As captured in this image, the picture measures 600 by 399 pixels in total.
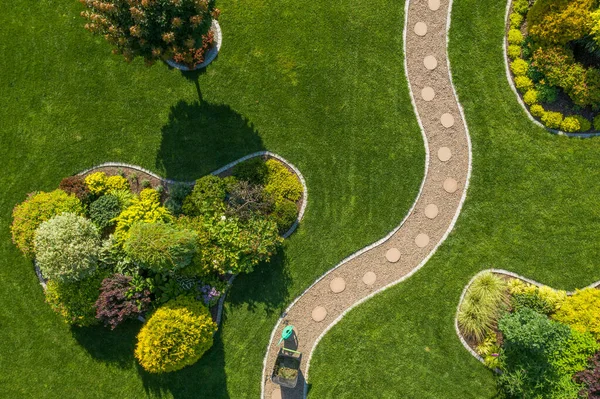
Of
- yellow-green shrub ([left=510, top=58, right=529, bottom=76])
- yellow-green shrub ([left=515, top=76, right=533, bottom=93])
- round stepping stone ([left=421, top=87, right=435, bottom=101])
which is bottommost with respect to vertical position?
yellow-green shrub ([left=515, top=76, right=533, bottom=93])

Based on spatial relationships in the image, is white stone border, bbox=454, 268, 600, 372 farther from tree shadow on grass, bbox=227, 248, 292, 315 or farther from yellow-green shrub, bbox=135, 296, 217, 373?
yellow-green shrub, bbox=135, 296, 217, 373

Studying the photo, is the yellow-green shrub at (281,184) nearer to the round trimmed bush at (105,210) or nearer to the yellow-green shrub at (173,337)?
the yellow-green shrub at (173,337)

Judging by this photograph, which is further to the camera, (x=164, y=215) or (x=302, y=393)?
(x=302, y=393)

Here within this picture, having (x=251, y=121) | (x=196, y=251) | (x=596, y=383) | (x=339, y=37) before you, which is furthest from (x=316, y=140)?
(x=596, y=383)

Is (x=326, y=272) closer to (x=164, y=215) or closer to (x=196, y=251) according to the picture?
(x=196, y=251)

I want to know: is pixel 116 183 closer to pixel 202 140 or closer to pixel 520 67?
pixel 202 140

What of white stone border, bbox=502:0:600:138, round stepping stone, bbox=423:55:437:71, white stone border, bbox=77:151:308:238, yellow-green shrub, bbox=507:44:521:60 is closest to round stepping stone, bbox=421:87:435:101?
round stepping stone, bbox=423:55:437:71

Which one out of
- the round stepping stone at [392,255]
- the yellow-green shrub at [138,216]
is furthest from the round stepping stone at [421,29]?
the yellow-green shrub at [138,216]
